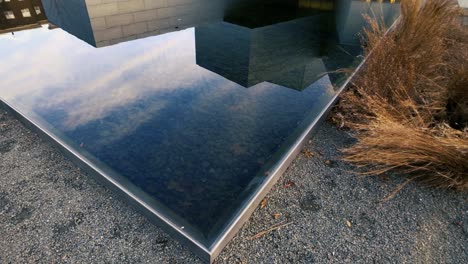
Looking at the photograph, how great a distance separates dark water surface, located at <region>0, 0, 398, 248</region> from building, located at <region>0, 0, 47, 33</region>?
0.18 meters

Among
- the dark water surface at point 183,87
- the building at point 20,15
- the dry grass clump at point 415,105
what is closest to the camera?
the dry grass clump at point 415,105

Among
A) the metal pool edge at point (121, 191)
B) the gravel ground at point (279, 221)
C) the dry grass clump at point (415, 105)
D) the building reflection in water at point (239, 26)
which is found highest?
the dry grass clump at point (415, 105)

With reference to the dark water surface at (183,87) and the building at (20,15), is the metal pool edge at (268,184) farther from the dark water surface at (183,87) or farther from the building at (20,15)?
the building at (20,15)

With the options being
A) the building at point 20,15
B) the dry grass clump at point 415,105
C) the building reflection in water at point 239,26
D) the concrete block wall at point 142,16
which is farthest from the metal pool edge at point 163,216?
the building at point 20,15

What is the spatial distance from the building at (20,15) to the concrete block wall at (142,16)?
94 cm

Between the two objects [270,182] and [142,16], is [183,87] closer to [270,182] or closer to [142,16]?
[270,182]

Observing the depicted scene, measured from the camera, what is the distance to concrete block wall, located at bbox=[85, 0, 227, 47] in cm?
418

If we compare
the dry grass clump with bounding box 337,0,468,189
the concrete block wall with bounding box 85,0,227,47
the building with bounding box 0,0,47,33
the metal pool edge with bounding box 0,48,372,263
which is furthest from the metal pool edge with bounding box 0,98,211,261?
the building with bounding box 0,0,47,33

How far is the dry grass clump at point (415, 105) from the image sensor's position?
5.49 ft

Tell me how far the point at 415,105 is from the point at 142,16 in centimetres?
415

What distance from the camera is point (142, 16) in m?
4.73

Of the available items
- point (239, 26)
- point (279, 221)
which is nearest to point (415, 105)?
point (279, 221)

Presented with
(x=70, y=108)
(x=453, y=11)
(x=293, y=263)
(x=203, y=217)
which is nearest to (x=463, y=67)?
(x=453, y=11)

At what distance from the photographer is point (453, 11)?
2.69 meters
